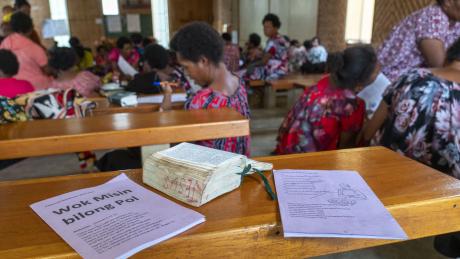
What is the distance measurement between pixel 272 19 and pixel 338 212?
5.02 meters

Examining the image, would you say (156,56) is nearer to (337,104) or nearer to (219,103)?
(219,103)

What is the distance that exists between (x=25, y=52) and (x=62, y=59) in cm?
105

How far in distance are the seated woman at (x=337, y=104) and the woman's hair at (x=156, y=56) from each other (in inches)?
65.7

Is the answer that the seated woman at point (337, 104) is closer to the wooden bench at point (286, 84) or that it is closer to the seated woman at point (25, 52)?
the wooden bench at point (286, 84)

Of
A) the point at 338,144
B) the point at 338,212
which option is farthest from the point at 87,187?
the point at 338,144

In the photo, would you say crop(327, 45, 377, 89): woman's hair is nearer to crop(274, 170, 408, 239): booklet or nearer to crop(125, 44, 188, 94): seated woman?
crop(274, 170, 408, 239): booklet

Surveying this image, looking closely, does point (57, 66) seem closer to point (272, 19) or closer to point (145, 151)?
point (145, 151)

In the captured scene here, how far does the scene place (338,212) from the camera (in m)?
0.83

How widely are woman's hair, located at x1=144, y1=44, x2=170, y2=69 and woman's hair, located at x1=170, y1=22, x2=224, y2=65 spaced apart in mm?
1535

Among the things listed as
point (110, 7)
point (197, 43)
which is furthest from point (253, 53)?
point (197, 43)

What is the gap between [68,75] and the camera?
3.15 meters

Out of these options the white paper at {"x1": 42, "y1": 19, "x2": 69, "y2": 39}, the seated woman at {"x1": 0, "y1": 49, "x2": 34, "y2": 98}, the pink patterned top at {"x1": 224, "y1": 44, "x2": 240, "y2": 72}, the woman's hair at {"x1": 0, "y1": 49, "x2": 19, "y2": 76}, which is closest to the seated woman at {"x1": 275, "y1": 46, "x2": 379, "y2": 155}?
the seated woman at {"x1": 0, "y1": 49, "x2": 34, "y2": 98}

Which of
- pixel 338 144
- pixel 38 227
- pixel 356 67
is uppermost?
pixel 356 67

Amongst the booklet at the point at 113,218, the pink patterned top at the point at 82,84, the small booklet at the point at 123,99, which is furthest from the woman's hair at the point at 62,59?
the booklet at the point at 113,218
